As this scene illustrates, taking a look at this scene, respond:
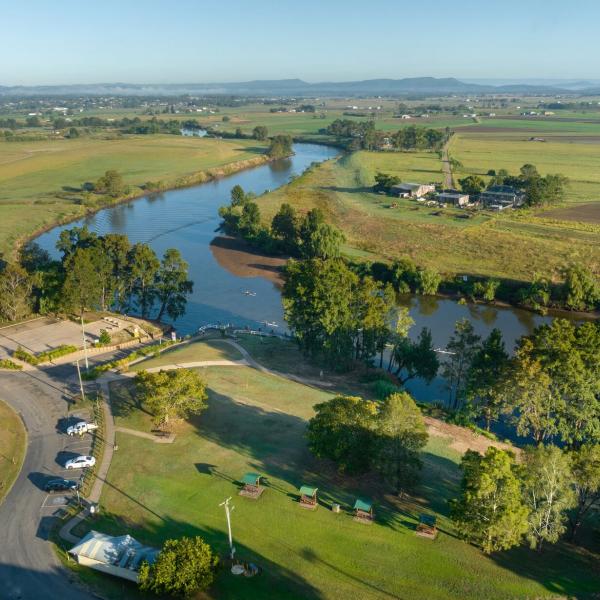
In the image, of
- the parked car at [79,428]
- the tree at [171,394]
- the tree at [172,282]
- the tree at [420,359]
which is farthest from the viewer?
the tree at [172,282]

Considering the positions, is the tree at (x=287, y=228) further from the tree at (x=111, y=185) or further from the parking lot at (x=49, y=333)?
the tree at (x=111, y=185)

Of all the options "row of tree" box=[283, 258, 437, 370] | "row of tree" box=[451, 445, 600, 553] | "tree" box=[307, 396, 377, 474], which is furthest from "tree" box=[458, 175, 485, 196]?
"row of tree" box=[451, 445, 600, 553]

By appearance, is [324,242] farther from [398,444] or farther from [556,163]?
[556,163]

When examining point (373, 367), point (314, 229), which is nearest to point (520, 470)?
point (373, 367)

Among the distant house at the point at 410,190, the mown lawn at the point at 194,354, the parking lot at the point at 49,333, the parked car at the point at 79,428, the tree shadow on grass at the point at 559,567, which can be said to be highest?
the distant house at the point at 410,190

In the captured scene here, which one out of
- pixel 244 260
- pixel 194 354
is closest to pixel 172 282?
pixel 194 354

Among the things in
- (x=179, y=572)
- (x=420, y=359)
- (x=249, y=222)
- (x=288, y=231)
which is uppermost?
(x=249, y=222)

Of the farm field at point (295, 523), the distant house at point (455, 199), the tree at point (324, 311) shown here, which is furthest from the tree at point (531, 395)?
the distant house at point (455, 199)

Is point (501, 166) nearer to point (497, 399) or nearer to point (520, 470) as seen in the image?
point (497, 399)
